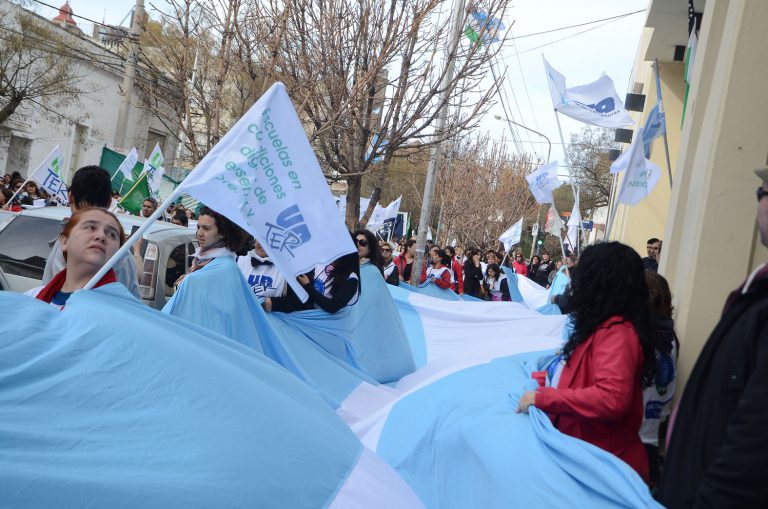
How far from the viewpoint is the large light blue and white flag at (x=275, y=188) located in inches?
156

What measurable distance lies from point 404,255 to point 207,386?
15046 millimetres

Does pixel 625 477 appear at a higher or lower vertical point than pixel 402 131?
lower

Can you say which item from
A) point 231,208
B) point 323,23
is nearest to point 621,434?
point 231,208

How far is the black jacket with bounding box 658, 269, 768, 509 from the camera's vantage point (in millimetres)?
1959

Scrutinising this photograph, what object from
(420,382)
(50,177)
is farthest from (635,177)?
(50,177)

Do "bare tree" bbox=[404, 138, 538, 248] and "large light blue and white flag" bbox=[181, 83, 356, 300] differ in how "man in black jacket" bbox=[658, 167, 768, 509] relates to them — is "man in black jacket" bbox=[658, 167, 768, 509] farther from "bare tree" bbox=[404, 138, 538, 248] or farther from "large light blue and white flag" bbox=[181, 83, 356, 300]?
"bare tree" bbox=[404, 138, 538, 248]

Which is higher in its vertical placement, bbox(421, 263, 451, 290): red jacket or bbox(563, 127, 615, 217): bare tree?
bbox(563, 127, 615, 217): bare tree

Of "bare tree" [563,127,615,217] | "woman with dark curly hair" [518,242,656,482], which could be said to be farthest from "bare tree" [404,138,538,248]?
"woman with dark curly hair" [518,242,656,482]

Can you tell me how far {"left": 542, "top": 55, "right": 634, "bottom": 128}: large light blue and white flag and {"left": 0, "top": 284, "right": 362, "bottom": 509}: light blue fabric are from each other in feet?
35.2

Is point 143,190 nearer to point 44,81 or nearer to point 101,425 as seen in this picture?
point 101,425

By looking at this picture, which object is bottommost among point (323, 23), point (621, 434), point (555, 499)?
point (555, 499)

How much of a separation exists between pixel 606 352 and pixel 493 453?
Answer: 67cm

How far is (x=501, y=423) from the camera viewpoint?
12.1 feet

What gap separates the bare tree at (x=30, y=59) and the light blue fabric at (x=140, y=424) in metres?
24.2
